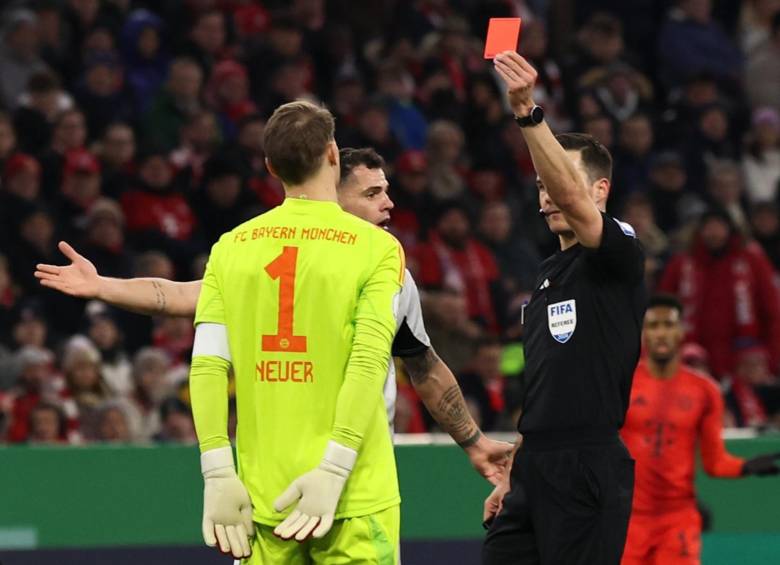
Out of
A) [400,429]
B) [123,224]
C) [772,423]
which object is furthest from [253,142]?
[772,423]

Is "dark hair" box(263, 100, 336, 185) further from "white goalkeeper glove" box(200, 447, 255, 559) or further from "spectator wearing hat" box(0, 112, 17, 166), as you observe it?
"spectator wearing hat" box(0, 112, 17, 166)

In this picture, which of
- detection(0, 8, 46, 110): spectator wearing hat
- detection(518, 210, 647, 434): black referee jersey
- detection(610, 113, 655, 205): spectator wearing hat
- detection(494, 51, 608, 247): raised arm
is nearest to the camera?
detection(494, 51, 608, 247): raised arm

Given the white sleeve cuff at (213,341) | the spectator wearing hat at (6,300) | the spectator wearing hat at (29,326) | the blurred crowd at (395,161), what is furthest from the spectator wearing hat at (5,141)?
the white sleeve cuff at (213,341)

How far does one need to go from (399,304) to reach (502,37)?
2.74ft

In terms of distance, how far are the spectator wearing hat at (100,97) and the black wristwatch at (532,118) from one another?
26.3 feet

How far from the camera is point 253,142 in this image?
13.2 metres

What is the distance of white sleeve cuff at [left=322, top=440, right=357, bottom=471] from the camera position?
5.13 m

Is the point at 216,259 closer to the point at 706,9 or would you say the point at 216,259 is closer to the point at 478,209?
the point at 478,209

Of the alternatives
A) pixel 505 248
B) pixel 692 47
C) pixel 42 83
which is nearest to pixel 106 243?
pixel 42 83

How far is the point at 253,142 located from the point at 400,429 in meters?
3.03

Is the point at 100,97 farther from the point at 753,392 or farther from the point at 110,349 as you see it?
the point at 753,392

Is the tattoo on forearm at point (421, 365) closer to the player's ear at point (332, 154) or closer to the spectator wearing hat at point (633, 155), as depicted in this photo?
the player's ear at point (332, 154)

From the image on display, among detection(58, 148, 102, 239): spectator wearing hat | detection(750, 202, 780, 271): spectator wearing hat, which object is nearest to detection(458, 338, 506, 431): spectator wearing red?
detection(58, 148, 102, 239): spectator wearing hat

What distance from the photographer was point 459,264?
13195 mm
